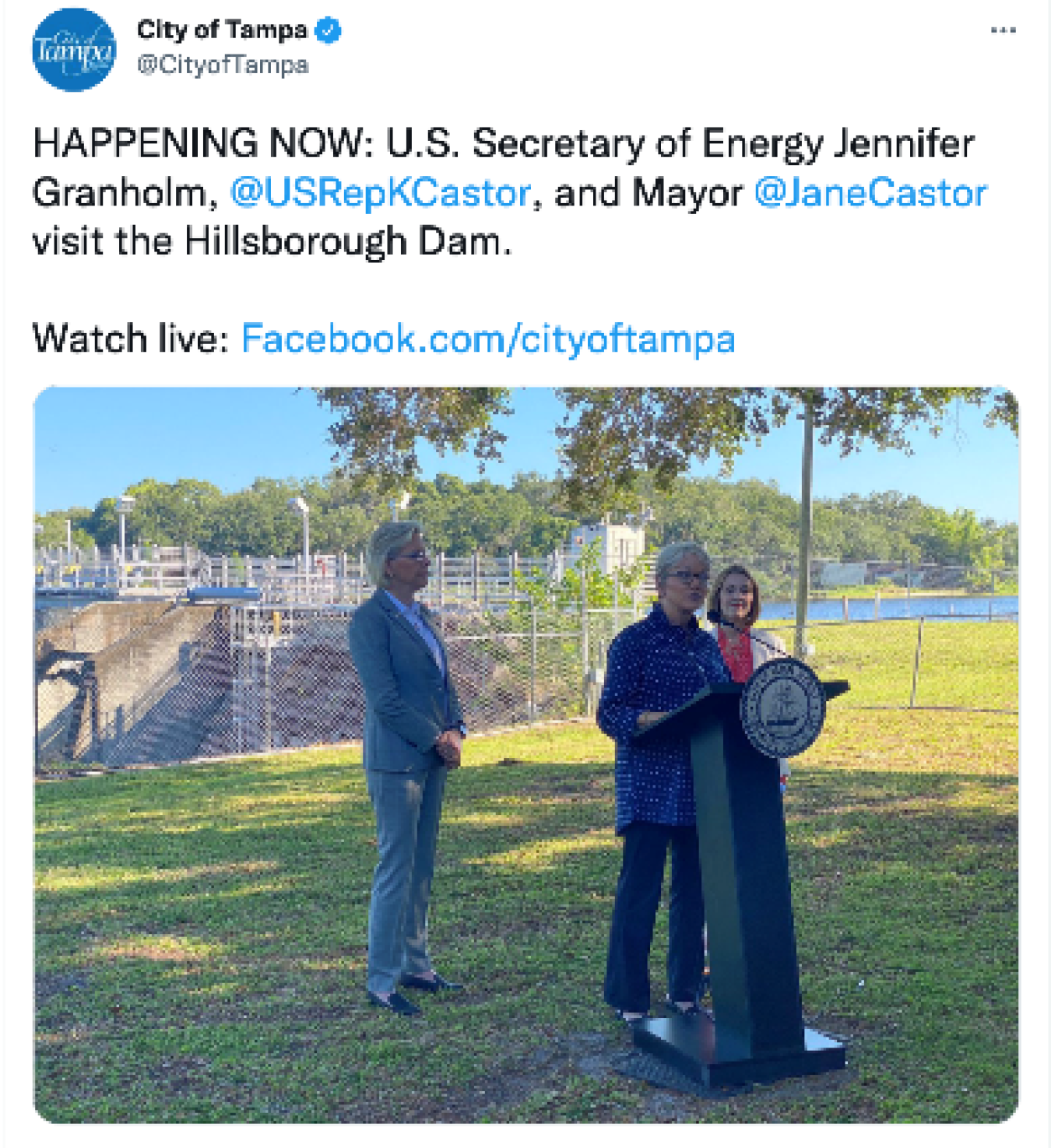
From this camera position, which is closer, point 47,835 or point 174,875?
point 174,875

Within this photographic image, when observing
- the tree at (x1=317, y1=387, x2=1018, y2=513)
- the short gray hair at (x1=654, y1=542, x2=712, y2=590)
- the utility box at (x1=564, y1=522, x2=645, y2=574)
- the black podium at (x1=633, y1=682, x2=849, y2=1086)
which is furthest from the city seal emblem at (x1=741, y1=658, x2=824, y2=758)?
the utility box at (x1=564, y1=522, x2=645, y2=574)

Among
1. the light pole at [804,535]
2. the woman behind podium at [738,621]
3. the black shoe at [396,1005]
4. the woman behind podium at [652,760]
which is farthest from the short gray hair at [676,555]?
the light pole at [804,535]

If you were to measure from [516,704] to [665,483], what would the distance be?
6.71m

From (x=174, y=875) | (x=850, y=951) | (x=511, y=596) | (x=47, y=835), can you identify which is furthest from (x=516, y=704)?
(x=850, y=951)

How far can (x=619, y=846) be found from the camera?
8.55 m

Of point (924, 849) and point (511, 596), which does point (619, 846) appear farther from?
point (511, 596)

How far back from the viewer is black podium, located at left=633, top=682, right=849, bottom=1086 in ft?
14.4

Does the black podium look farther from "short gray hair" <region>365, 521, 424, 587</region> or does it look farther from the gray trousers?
"short gray hair" <region>365, 521, 424, 587</region>

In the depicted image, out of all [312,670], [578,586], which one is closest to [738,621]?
[578,586]

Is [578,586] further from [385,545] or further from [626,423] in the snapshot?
[385,545]

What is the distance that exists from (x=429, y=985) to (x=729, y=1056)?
5.21 feet

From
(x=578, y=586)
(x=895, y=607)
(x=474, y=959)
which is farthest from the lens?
(x=895, y=607)

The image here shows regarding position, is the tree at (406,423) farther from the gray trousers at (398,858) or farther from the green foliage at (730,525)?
the gray trousers at (398,858)

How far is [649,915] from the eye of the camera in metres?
4.92
